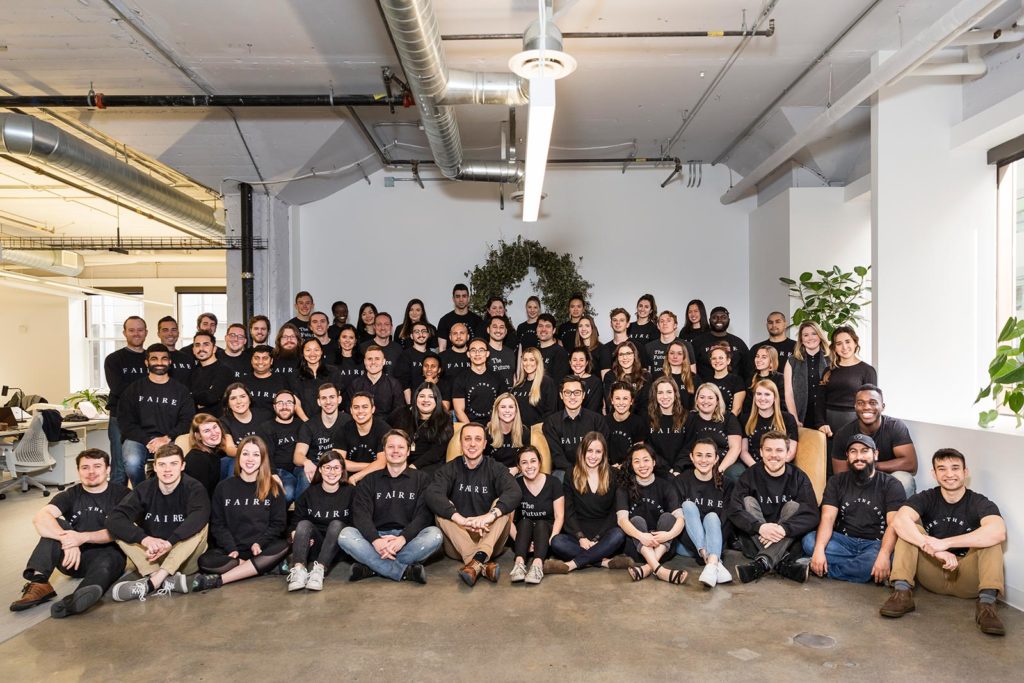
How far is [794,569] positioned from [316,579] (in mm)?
2784

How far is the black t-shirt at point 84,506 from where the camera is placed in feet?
14.3

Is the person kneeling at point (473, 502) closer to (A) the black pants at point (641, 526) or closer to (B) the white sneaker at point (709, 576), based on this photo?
(A) the black pants at point (641, 526)

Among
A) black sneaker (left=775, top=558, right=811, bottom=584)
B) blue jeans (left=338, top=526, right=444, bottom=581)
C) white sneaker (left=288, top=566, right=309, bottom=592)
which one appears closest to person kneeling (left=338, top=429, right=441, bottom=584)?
blue jeans (left=338, top=526, right=444, bottom=581)

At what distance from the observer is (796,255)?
778 cm

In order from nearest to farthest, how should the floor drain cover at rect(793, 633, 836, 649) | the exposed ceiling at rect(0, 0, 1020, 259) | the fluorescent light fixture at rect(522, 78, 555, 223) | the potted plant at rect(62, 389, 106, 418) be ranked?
the floor drain cover at rect(793, 633, 836, 649), the fluorescent light fixture at rect(522, 78, 555, 223), the exposed ceiling at rect(0, 0, 1020, 259), the potted plant at rect(62, 389, 106, 418)

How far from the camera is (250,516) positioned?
4.60 meters

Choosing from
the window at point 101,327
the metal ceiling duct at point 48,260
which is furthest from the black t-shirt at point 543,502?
the window at point 101,327

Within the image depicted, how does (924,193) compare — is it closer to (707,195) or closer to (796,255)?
(796,255)

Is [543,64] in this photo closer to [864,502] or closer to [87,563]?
[864,502]

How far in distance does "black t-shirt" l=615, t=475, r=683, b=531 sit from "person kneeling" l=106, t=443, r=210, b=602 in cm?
258

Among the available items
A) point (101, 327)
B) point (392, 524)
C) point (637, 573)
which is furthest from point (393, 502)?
point (101, 327)

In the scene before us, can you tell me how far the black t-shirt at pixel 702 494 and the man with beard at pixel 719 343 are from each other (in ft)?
4.62

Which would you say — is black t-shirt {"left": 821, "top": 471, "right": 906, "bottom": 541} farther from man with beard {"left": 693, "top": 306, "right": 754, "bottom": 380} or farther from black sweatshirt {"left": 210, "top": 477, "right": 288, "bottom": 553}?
black sweatshirt {"left": 210, "top": 477, "right": 288, "bottom": 553}

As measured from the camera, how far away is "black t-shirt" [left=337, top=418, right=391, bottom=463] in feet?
16.9
